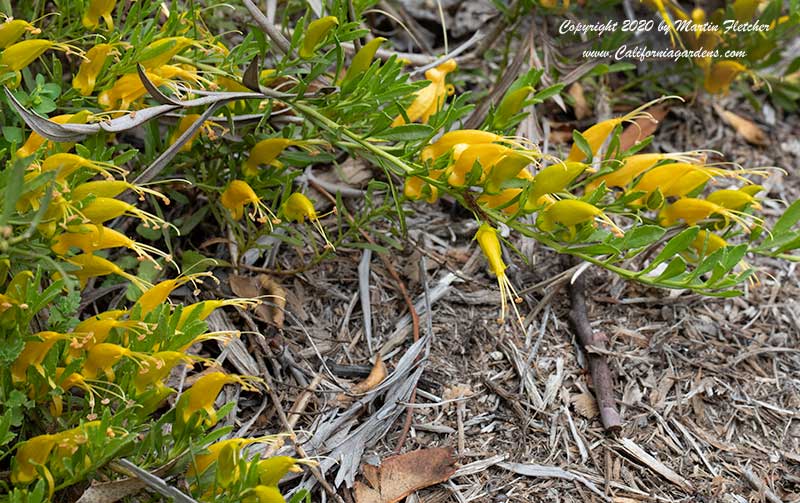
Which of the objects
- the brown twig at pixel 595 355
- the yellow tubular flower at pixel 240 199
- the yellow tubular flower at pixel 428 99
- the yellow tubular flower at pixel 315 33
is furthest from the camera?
the yellow tubular flower at pixel 428 99

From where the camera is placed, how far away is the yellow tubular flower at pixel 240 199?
2062mm

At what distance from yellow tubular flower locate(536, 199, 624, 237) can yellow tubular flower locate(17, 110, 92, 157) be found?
3.36 feet

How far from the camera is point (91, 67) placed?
189 centimetres

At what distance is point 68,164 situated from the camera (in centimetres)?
164

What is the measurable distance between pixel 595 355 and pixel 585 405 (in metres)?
0.16

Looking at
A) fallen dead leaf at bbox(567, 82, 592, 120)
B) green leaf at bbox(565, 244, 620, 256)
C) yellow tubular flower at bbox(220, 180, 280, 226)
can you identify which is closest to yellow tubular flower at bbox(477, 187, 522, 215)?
green leaf at bbox(565, 244, 620, 256)

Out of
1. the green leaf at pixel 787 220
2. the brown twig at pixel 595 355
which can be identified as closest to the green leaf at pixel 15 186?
the brown twig at pixel 595 355

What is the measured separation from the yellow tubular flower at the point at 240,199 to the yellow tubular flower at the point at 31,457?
71 centimetres

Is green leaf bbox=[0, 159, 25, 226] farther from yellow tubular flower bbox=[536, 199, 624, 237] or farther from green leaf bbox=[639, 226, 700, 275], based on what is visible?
green leaf bbox=[639, 226, 700, 275]

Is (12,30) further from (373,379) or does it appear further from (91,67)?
(373,379)

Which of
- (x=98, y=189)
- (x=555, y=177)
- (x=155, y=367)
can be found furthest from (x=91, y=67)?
(x=555, y=177)

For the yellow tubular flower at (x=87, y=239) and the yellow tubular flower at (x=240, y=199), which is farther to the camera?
the yellow tubular flower at (x=240, y=199)

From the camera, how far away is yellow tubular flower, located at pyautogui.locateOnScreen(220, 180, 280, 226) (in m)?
2.06

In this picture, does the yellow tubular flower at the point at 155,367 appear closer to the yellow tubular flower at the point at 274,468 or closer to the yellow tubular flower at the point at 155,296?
the yellow tubular flower at the point at 155,296
